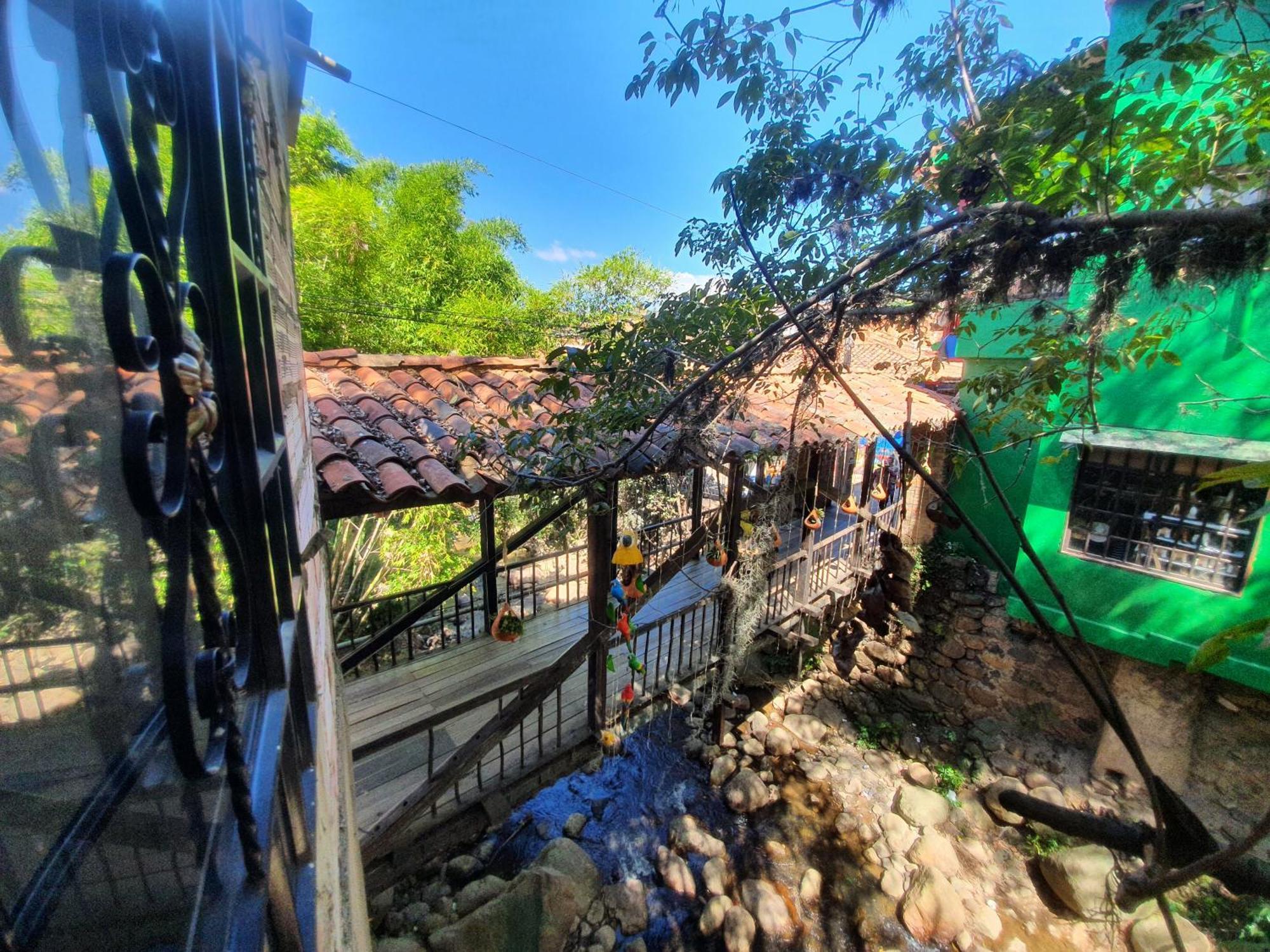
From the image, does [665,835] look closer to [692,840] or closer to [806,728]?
[692,840]

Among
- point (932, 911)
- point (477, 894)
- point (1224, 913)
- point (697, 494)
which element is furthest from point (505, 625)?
point (1224, 913)

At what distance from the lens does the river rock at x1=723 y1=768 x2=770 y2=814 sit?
615 centimetres

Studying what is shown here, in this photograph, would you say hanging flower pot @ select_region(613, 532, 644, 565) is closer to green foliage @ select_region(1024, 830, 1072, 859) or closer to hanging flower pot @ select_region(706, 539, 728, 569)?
hanging flower pot @ select_region(706, 539, 728, 569)

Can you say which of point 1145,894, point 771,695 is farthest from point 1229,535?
point 1145,894

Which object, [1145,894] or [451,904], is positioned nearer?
[1145,894]

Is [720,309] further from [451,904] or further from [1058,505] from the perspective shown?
[1058,505]

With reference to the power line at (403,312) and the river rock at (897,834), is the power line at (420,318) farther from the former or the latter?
the river rock at (897,834)

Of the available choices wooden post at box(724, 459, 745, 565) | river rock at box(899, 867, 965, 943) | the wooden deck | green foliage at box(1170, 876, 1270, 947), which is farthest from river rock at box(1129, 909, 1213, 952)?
wooden post at box(724, 459, 745, 565)

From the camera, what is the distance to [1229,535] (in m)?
5.68

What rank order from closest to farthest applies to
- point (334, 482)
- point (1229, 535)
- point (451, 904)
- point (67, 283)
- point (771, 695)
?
point (67, 283), point (334, 482), point (451, 904), point (1229, 535), point (771, 695)

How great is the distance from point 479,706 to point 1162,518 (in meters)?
8.11

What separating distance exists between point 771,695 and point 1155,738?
4803mm

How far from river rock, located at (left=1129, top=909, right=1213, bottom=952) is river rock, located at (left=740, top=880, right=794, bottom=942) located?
3.54 m

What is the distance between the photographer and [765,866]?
18.4 ft
